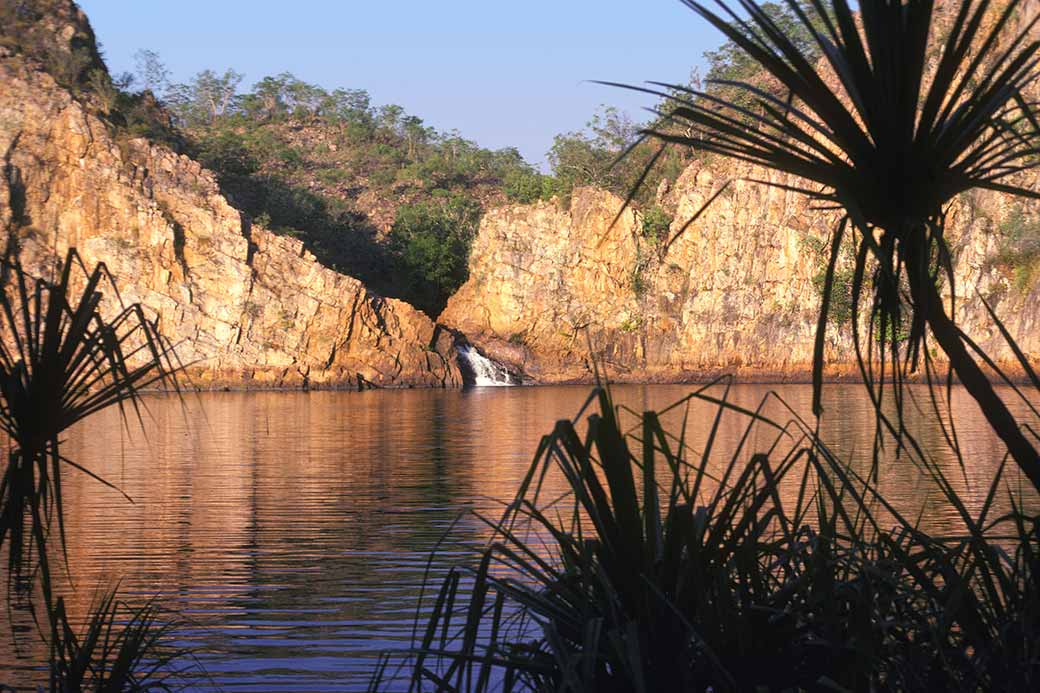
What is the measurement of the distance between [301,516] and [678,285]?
47.3 metres

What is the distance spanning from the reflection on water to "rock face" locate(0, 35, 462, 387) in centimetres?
1796

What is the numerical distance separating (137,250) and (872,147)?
52.1 metres

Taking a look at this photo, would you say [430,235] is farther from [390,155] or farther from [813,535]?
[813,535]

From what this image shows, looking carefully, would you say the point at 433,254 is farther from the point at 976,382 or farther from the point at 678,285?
the point at 976,382

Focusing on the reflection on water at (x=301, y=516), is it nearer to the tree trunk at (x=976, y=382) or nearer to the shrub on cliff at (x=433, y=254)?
the tree trunk at (x=976, y=382)

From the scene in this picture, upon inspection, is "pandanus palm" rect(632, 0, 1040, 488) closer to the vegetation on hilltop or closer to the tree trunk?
the tree trunk

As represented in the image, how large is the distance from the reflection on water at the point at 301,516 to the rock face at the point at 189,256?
1796 centimetres

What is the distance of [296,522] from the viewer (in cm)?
1557

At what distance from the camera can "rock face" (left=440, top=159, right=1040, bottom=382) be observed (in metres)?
57.1

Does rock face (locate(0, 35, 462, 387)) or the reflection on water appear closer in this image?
the reflection on water

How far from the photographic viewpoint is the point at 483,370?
61281 mm

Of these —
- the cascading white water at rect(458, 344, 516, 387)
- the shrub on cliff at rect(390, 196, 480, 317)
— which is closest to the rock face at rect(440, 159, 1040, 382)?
the cascading white water at rect(458, 344, 516, 387)

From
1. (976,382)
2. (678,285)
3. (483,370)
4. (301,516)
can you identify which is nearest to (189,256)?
(483,370)

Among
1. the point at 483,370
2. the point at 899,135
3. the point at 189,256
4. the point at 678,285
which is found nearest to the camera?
the point at 899,135
